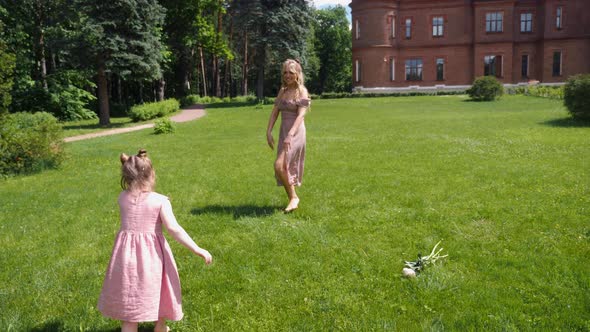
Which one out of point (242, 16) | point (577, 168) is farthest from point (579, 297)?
point (242, 16)

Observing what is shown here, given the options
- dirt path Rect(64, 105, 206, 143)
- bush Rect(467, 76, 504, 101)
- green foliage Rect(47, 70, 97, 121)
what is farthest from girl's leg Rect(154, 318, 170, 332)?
bush Rect(467, 76, 504, 101)

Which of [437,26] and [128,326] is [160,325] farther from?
[437,26]

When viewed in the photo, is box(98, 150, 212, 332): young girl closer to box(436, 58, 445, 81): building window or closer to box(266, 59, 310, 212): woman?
box(266, 59, 310, 212): woman

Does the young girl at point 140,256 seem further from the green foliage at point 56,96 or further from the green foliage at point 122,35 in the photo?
the green foliage at point 56,96

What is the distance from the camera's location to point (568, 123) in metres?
17.2

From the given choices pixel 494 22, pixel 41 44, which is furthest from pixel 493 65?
pixel 41 44

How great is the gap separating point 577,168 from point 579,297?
20.0ft

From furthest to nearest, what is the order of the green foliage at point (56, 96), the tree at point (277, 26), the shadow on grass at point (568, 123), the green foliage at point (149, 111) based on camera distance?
the tree at point (277, 26) → the green foliage at point (56, 96) → the green foliage at point (149, 111) → the shadow on grass at point (568, 123)

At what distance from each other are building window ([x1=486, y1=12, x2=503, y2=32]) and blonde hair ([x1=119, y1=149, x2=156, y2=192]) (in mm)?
48382

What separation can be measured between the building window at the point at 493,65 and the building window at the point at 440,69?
385cm

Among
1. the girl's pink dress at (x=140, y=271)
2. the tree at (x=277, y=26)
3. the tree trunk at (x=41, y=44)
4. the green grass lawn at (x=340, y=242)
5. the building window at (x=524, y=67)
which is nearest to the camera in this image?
the girl's pink dress at (x=140, y=271)

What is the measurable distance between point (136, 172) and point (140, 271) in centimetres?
69

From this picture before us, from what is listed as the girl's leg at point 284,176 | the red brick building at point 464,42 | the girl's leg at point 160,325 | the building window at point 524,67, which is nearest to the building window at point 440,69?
the red brick building at point 464,42

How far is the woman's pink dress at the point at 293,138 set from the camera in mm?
6652
